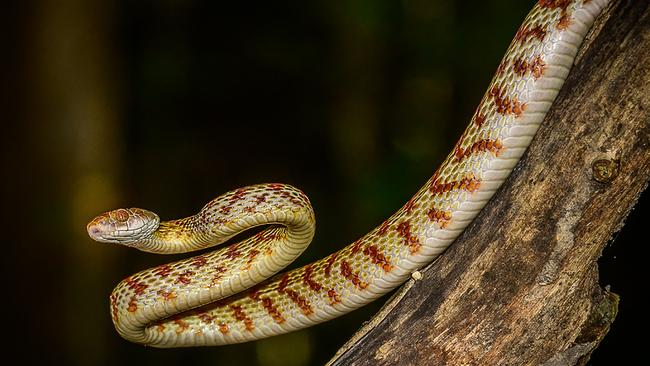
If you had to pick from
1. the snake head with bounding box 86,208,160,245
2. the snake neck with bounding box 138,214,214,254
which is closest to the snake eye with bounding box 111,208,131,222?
the snake head with bounding box 86,208,160,245

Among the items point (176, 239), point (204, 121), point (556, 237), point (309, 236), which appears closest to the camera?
point (556, 237)

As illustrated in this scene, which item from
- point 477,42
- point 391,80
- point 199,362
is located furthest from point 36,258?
point 477,42

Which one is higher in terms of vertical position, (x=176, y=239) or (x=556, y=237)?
(x=556, y=237)

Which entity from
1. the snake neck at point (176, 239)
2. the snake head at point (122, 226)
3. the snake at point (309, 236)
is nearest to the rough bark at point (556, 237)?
the snake at point (309, 236)

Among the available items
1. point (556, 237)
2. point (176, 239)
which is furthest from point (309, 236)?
point (556, 237)

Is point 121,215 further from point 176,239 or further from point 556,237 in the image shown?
point 556,237

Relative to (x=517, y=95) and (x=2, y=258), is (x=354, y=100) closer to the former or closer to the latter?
(x=2, y=258)
